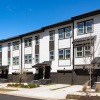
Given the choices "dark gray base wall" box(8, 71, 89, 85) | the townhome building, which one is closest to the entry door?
the townhome building

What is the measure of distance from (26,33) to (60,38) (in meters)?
9.43

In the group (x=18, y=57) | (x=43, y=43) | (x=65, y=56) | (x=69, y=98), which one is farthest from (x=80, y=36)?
(x=18, y=57)

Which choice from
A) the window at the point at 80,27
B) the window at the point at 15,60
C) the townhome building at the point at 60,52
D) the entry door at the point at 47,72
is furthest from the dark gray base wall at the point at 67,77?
the window at the point at 80,27

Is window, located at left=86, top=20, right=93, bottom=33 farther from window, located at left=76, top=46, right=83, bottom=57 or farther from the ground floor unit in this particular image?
the ground floor unit

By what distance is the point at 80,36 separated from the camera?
2953 cm

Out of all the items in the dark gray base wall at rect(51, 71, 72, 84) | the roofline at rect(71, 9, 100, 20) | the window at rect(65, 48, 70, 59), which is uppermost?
the roofline at rect(71, 9, 100, 20)

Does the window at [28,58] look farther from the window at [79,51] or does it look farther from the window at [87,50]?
the window at [87,50]

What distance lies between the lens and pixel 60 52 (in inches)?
1305

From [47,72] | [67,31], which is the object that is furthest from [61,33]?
[47,72]

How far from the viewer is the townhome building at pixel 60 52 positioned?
27.7m

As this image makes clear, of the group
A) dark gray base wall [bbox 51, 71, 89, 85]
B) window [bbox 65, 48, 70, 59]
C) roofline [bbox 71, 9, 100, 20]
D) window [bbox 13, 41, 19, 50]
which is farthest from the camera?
window [bbox 13, 41, 19, 50]

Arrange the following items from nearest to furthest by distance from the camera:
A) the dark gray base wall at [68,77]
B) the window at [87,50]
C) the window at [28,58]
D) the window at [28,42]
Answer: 1. the window at [87,50]
2. the dark gray base wall at [68,77]
3. the window at [28,58]
4. the window at [28,42]

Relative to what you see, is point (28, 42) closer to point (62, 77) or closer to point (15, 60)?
point (15, 60)

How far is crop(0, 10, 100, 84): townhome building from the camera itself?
90.9ft
